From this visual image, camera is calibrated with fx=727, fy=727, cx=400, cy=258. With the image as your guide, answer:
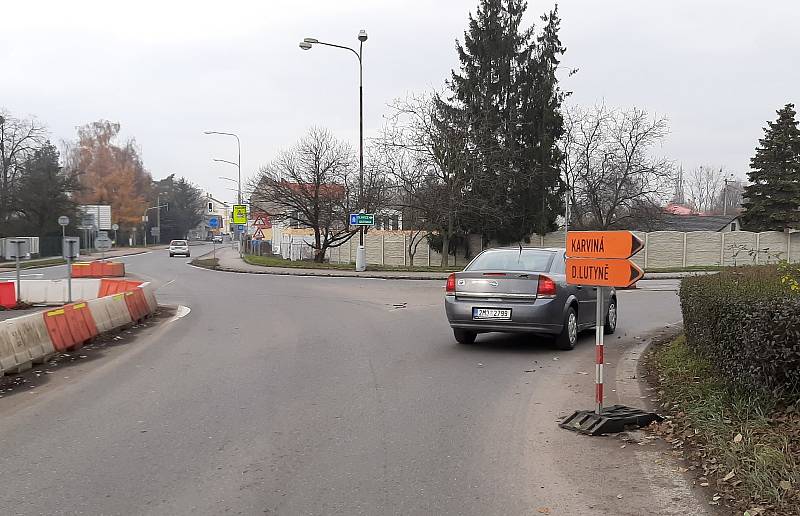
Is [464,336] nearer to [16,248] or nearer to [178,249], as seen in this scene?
[16,248]

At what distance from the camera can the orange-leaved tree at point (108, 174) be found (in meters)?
83.0

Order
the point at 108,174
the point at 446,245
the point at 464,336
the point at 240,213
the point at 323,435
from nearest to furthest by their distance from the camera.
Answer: the point at 323,435 < the point at 464,336 < the point at 446,245 < the point at 240,213 < the point at 108,174

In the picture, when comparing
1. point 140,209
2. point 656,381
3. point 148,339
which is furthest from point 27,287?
point 140,209

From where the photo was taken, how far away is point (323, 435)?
6.10m

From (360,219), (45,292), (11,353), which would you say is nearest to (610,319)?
(11,353)

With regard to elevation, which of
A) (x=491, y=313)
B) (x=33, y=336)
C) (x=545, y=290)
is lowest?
(x=33, y=336)

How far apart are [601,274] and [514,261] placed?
4.49 m

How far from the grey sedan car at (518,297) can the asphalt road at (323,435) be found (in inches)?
15.8

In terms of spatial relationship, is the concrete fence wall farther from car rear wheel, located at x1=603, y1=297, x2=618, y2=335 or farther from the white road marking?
car rear wheel, located at x1=603, y1=297, x2=618, y2=335

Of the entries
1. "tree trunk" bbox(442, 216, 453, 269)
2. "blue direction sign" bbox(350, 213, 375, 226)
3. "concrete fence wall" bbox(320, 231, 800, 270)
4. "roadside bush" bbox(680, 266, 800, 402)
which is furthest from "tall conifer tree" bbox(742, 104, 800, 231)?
"roadside bush" bbox(680, 266, 800, 402)

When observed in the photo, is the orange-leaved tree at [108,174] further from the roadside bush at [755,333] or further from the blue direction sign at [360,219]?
the roadside bush at [755,333]

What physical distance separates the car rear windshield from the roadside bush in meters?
3.57

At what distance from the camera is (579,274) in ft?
21.7

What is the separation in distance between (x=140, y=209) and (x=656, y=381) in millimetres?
86905
